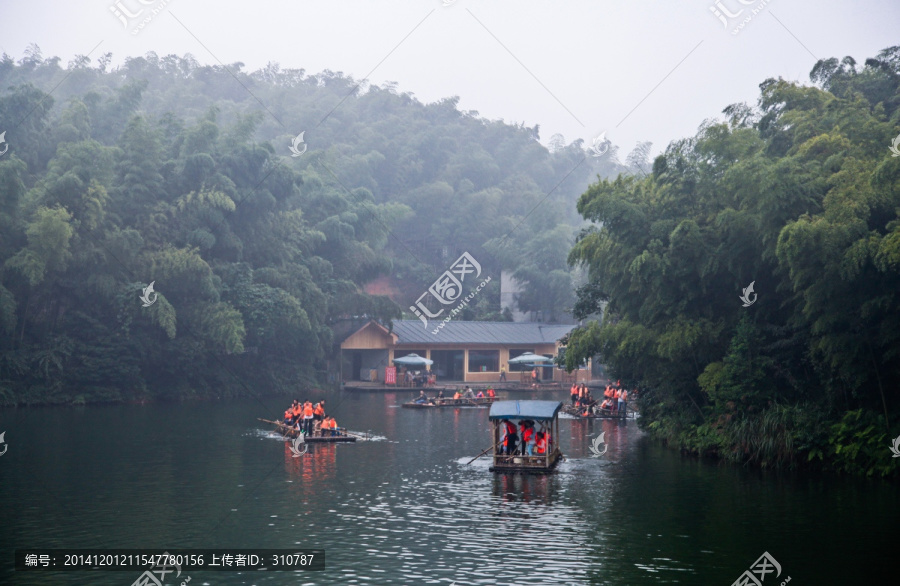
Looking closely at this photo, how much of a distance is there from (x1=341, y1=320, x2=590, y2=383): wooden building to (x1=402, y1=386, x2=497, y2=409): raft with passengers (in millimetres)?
10072

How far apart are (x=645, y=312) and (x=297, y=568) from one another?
1633cm

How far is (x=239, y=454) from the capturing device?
27.9 meters

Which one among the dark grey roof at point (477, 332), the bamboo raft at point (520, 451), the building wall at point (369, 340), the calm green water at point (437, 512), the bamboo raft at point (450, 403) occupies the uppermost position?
the dark grey roof at point (477, 332)

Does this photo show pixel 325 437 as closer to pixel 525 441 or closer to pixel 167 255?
pixel 525 441

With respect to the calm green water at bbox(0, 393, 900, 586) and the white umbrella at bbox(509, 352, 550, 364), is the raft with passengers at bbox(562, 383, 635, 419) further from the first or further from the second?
the white umbrella at bbox(509, 352, 550, 364)

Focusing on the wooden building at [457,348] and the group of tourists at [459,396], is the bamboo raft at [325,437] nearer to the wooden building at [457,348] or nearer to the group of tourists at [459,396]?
the group of tourists at [459,396]

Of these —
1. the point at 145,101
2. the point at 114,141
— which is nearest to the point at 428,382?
the point at 114,141

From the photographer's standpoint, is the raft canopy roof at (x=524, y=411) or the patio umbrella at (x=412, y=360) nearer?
the raft canopy roof at (x=524, y=411)

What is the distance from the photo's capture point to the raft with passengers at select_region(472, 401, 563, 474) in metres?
24.8

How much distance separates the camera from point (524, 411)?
25219mm

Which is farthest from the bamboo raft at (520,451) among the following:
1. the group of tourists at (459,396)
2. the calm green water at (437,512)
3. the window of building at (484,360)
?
the window of building at (484,360)

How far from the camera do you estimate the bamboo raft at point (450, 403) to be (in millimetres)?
44219

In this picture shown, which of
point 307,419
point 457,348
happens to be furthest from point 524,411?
point 457,348

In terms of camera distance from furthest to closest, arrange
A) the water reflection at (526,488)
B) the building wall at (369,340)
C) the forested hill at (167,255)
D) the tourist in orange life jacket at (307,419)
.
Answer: the building wall at (369,340)
the forested hill at (167,255)
the tourist in orange life jacket at (307,419)
the water reflection at (526,488)
